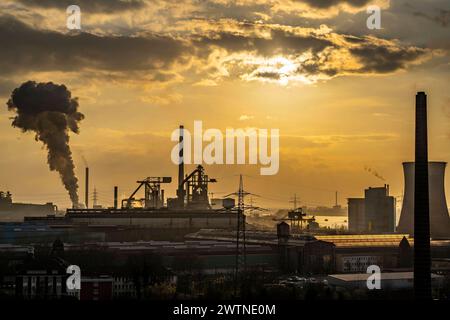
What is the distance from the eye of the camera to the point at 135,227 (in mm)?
73250

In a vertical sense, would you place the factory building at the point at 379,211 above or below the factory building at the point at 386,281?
above

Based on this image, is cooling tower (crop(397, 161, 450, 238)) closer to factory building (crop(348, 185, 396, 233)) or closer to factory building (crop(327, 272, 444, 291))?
factory building (crop(327, 272, 444, 291))

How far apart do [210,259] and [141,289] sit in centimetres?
1549

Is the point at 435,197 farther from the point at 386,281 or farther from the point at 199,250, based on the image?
the point at 386,281

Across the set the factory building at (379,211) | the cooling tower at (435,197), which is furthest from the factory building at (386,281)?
the factory building at (379,211)

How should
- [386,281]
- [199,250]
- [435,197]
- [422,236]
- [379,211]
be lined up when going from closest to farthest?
[422,236] < [386,281] < [199,250] < [435,197] < [379,211]

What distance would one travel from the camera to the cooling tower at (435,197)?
6241 centimetres

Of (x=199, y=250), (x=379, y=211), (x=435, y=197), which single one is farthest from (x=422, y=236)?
(x=379, y=211)

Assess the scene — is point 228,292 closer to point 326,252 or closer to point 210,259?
point 210,259

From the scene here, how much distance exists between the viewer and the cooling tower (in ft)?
205

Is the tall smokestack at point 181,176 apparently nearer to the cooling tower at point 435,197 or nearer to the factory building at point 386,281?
the cooling tower at point 435,197

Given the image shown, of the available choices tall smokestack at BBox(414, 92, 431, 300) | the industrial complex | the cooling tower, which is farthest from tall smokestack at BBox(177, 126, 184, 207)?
tall smokestack at BBox(414, 92, 431, 300)

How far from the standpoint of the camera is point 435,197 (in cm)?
6328
